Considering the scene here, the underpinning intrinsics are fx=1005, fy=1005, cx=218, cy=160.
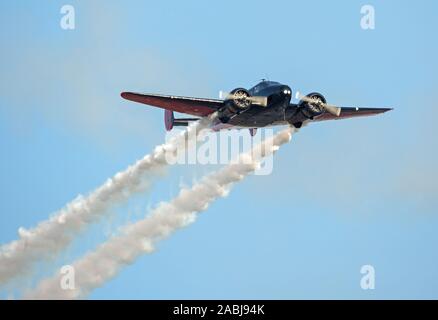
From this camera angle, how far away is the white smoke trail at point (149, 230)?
191ft

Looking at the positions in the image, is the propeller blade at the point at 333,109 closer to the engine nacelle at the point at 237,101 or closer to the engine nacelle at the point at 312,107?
the engine nacelle at the point at 312,107

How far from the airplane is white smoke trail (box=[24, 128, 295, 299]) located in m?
2.04

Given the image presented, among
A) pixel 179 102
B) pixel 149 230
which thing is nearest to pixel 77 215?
pixel 149 230

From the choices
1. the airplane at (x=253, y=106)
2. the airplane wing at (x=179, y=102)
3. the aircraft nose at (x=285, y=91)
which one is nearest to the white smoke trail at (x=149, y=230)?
the airplane at (x=253, y=106)

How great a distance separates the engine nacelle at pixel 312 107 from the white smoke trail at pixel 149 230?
82.3 inches

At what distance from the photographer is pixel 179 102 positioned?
2589 inches

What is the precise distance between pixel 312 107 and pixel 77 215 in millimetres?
16880

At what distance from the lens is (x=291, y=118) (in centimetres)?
6694
